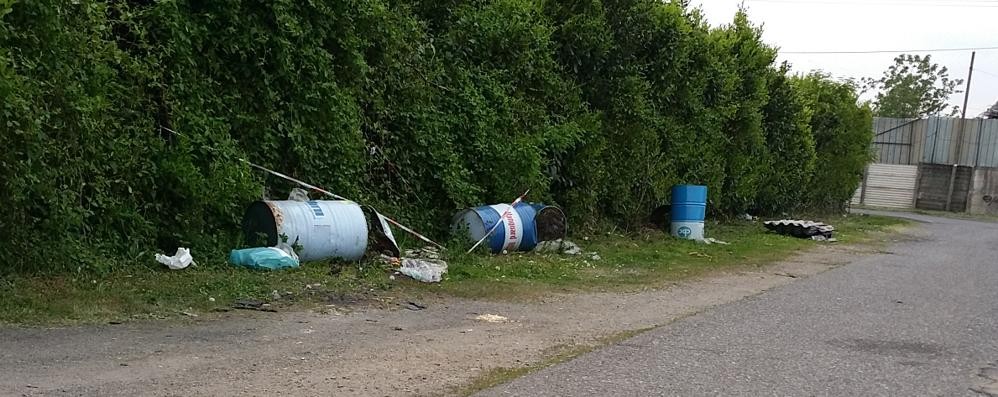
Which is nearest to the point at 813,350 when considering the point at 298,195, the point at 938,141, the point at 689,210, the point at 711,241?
the point at 298,195

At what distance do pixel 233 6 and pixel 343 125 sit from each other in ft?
5.84

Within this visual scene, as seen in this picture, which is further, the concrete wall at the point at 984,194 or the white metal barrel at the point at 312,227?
the concrete wall at the point at 984,194

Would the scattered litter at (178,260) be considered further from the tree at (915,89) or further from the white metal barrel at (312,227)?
the tree at (915,89)

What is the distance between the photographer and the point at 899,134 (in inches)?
1513

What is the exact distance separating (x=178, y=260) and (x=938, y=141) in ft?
122

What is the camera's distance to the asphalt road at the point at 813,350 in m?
5.29

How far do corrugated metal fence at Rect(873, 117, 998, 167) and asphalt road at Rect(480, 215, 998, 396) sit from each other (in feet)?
98.2

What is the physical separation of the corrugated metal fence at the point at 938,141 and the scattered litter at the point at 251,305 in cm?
3468

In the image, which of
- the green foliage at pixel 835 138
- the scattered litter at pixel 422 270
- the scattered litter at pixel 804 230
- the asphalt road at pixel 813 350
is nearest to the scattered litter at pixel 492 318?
the asphalt road at pixel 813 350

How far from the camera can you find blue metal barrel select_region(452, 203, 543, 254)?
10.8m

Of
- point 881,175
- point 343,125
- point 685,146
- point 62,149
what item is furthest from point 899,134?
point 62,149

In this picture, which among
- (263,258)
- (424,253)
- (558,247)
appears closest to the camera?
(263,258)

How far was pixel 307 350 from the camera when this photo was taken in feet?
18.5

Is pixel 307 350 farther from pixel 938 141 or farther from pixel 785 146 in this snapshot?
pixel 938 141
